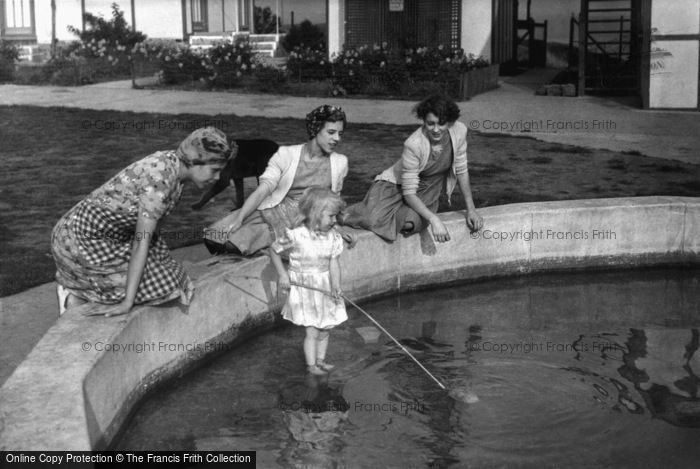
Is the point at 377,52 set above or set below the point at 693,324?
above

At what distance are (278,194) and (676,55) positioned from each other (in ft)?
38.6

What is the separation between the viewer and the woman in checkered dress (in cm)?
522

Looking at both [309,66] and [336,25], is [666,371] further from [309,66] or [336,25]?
[336,25]

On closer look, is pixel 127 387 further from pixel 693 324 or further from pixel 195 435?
pixel 693 324

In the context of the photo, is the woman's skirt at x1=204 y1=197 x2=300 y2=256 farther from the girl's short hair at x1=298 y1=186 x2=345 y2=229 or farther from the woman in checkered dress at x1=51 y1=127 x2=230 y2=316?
the woman in checkered dress at x1=51 y1=127 x2=230 y2=316

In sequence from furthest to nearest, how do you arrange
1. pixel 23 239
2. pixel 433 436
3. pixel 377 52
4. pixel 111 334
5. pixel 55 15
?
pixel 55 15 < pixel 377 52 < pixel 23 239 < pixel 433 436 < pixel 111 334

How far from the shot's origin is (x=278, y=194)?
688 cm

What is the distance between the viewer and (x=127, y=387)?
5160 millimetres

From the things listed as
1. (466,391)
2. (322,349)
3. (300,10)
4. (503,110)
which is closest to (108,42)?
(300,10)

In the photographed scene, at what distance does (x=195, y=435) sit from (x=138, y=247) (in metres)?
1.00

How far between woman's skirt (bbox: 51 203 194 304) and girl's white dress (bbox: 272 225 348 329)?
725mm

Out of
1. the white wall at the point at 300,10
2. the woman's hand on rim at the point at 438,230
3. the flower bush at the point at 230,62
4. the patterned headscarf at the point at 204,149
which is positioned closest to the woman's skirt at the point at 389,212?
the woman's hand on rim at the point at 438,230

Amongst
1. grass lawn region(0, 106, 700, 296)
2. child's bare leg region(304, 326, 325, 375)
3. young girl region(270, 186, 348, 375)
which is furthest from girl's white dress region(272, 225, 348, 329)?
grass lawn region(0, 106, 700, 296)

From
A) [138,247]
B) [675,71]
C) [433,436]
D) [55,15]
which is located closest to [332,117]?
[138,247]
